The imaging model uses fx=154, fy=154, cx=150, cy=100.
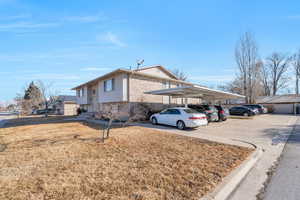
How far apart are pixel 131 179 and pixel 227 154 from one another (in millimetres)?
3745

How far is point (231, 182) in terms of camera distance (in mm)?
3643

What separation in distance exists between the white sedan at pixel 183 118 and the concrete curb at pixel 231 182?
5.32 meters

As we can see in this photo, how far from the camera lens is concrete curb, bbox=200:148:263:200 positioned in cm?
Result: 309

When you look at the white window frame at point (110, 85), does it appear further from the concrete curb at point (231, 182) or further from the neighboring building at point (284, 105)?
the neighboring building at point (284, 105)

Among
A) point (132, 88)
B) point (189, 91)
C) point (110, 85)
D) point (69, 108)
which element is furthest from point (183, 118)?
point (69, 108)

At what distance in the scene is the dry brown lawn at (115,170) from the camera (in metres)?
3.15

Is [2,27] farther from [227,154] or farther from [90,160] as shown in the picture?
[227,154]

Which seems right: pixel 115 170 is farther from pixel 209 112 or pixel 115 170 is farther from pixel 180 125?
pixel 209 112

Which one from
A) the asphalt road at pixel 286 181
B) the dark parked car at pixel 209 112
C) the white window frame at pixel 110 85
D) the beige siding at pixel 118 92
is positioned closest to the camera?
the asphalt road at pixel 286 181

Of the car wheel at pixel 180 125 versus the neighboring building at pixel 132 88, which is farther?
the neighboring building at pixel 132 88

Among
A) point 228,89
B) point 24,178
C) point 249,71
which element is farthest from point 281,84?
point 24,178

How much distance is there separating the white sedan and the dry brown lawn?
13.1ft

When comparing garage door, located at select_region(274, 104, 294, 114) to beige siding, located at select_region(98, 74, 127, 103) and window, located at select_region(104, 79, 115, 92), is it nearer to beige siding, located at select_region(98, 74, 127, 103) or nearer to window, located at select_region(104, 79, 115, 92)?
beige siding, located at select_region(98, 74, 127, 103)

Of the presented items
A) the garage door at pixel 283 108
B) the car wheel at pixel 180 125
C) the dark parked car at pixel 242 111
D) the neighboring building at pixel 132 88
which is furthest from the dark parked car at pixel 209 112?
the garage door at pixel 283 108
